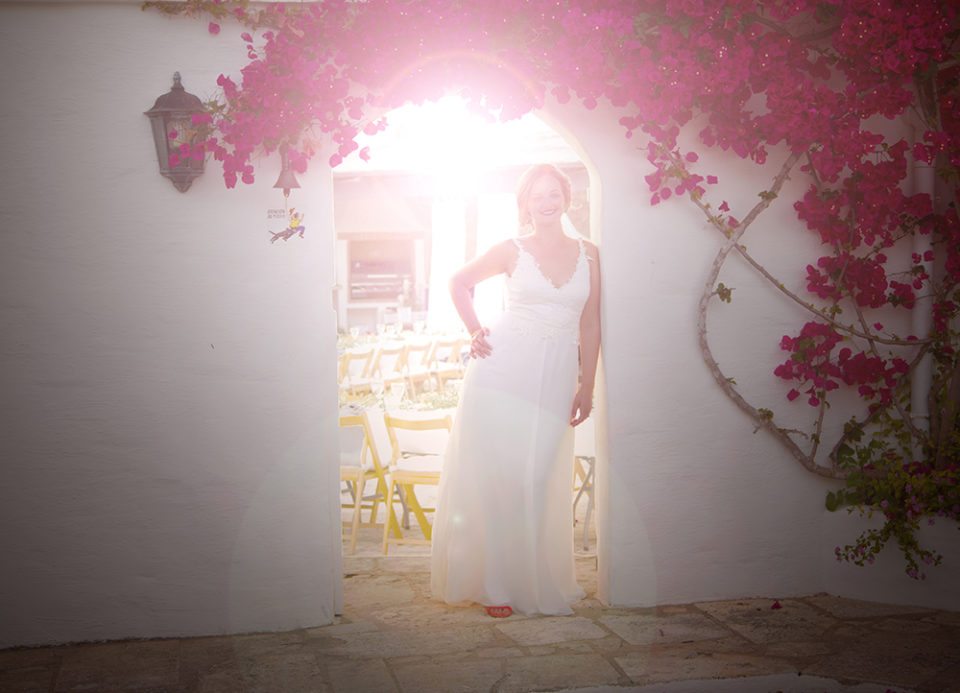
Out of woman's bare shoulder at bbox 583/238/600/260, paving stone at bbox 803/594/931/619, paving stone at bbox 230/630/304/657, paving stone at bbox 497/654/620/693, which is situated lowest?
paving stone at bbox 230/630/304/657

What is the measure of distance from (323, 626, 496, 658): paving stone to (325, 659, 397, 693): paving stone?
9 cm

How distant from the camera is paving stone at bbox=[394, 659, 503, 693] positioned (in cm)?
311

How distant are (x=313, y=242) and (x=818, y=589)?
3.02m

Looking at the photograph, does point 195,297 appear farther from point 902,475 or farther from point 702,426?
point 902,475

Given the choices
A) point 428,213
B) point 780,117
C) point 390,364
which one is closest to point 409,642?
point 780,117

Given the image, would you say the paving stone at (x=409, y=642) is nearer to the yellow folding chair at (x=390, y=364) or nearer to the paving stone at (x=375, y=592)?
the paving stone at (x=375, y=592)

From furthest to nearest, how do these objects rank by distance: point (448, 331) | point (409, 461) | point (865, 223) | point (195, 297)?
1. point (448, 331)
2. point (409, 461)
3. point (865, 223)
4. point (195, 297)

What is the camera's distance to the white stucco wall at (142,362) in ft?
11.9

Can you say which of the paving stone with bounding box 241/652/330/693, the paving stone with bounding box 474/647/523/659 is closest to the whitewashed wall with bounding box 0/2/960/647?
the paving stone with bounding box 241/652/330/693

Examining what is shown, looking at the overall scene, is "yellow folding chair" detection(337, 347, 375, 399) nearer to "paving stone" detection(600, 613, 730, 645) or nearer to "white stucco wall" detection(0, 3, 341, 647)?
"white stucco wall" detection(0, 3, 341, 647)

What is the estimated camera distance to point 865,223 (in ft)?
13.3

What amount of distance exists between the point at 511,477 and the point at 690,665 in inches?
46.3

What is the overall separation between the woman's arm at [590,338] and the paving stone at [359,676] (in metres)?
1.52

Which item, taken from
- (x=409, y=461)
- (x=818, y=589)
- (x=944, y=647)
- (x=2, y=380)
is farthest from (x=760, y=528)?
(x=2, y=380)
